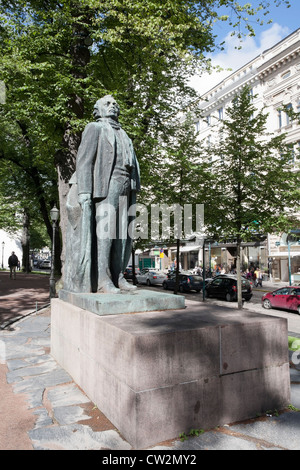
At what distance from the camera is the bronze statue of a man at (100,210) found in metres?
4.48

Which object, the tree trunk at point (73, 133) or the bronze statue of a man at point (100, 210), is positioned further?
the tree trunk at point (73, 133)

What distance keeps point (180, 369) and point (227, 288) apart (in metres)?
19.3

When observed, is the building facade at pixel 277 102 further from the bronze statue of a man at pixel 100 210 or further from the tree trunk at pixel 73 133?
the bronze statue of a man at pixel 100 210

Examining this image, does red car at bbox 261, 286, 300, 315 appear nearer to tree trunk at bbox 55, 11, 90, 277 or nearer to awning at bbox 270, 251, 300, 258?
tree trunk at bbox 55, 11, 90, 277

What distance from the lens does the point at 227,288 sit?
70.2ft

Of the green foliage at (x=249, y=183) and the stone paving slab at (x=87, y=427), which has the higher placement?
the green foliage at (x=249, y=183)

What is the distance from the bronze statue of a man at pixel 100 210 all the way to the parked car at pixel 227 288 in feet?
57.0

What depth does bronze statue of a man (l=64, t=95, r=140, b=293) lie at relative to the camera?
14.7ft

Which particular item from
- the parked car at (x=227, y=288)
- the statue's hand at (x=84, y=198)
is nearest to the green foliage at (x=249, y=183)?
the parked car at (x=227, y=288)

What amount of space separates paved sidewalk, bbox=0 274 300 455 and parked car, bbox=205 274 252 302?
16.9 meters

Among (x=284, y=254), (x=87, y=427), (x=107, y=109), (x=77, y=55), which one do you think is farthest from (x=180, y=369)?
(x=284, y=254)
